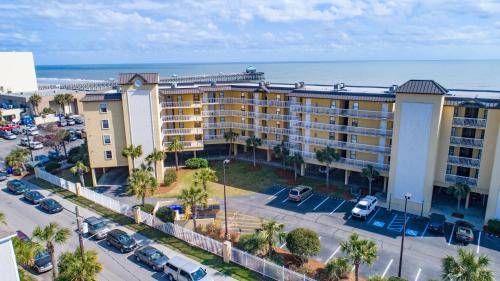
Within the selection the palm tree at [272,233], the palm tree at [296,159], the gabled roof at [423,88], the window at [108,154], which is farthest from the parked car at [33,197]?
the gabled roof at [423,88]

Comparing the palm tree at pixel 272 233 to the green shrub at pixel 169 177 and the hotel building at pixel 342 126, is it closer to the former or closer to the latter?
the hotel building at pixel 342 126

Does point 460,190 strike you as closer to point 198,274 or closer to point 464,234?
point 464,234

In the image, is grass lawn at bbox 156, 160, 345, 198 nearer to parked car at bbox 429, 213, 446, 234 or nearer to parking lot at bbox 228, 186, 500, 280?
parking lot at bbox 228, 186, 500, 280

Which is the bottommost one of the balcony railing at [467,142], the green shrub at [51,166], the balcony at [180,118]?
the green shrub at [51,166]

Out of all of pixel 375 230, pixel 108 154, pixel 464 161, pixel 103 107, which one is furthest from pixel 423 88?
pixel 108 154

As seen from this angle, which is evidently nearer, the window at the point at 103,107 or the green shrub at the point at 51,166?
the window at the point at 103,107

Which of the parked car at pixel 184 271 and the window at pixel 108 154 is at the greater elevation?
the window at pixel 108 154

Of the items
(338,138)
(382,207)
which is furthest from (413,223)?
(338,138)
